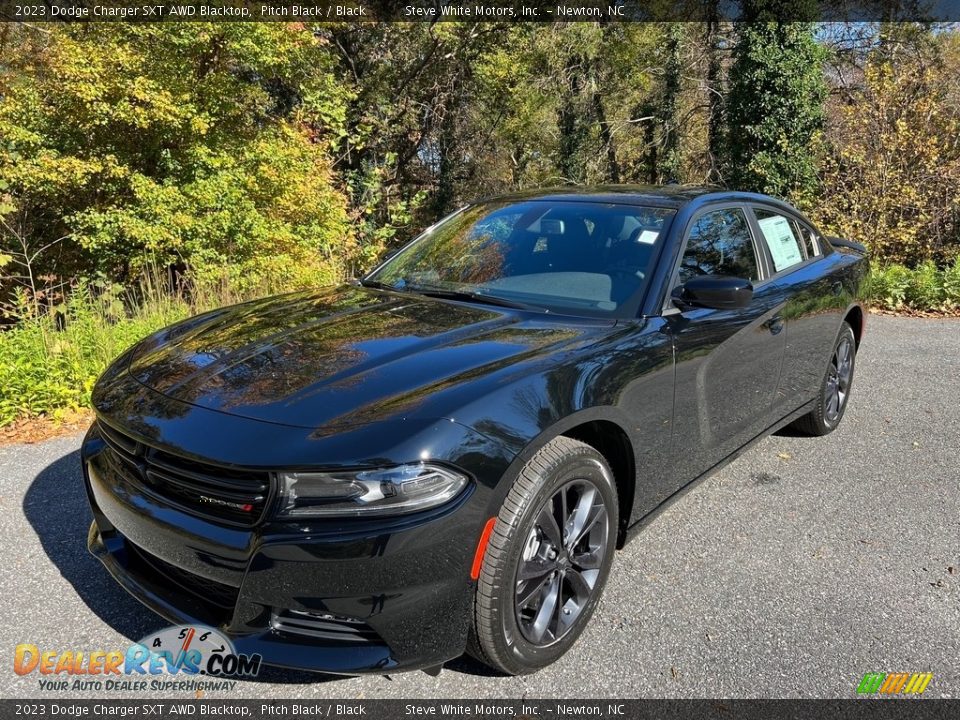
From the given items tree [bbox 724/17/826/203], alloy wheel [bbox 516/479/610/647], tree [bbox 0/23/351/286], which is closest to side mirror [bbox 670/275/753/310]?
alloy wheel [bbox 516/479/610/647]

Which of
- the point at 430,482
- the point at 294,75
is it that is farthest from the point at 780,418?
the point at 294,75

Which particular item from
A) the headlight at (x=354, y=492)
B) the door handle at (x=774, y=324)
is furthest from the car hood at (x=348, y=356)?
the door handle at (x=774, y=324)

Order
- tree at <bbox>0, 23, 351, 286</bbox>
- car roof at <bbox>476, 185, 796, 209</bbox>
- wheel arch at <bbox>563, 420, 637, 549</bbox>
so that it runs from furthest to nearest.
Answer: tree at <bbox>0, 23, 351, 286</bbox> → car roof at <bbox>476, 185, 796, 209</bbox> → wheel arch at <bbox>563, 420, 637, 549</bbox>

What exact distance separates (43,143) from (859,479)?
31.8 feet

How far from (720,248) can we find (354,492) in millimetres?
2327

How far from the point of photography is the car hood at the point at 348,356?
2.10m

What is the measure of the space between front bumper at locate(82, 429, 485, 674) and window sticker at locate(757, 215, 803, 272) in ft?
8.76

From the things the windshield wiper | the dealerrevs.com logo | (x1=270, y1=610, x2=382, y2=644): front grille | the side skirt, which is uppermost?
the windshield wiper

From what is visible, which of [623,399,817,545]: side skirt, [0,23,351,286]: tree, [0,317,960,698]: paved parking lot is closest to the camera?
[0,317,960,698]: paved parking lot

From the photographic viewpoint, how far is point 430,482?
1.93 meters

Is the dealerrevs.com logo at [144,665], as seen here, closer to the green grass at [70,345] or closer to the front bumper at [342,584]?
the front bumper at [342,584]

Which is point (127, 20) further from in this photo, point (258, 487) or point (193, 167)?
point (258, 487)

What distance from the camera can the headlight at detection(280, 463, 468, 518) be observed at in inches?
74.1

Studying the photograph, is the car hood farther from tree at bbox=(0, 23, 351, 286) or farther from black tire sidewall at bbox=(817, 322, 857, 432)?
tree at bbox=(0, 23, 351, 286)
